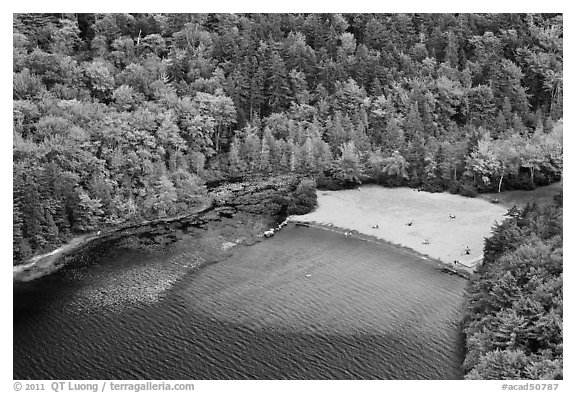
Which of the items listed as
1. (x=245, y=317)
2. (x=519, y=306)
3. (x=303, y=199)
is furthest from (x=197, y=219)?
(x=519, y=306)

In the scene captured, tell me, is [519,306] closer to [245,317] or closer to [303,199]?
[245,317]

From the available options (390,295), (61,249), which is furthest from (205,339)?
(61,249)

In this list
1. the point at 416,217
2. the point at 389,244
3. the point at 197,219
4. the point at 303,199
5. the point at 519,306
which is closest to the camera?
the point at 519,306

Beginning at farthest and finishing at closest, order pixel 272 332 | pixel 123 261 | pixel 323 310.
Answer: pixel 123 261
pixel 323 310
pixel 272 332

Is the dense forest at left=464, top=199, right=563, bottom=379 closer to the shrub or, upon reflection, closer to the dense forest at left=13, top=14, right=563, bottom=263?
the shrub

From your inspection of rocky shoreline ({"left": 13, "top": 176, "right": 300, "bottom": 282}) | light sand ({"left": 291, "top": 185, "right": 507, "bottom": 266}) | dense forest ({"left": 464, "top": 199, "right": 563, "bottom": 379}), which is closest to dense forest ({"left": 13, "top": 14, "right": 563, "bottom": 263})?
rocky shoreline ({"left": 13, "top": 176, "right": 300, "bottom": 282})
